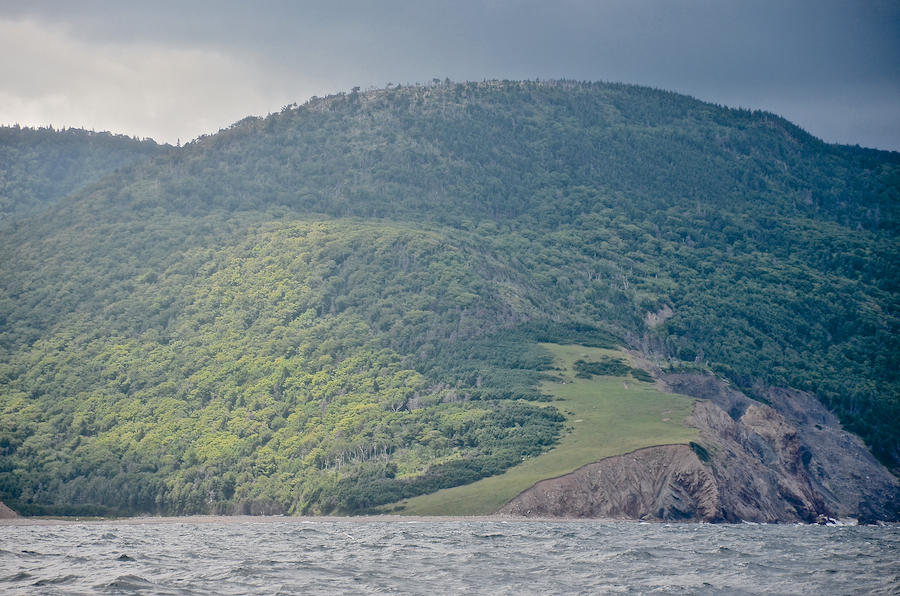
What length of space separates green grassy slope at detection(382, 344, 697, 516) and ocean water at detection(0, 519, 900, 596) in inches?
1535

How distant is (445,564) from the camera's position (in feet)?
209

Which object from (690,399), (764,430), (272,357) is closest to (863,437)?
(764,430)

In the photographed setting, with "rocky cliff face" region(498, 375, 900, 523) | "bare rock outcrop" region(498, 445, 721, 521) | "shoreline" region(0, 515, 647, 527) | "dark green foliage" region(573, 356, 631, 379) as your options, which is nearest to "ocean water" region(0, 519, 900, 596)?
"shoreline" region(0, 515, 647, 527)

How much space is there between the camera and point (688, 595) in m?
52.5

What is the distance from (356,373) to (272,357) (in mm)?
19502

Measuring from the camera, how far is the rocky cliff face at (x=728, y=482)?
129625mm

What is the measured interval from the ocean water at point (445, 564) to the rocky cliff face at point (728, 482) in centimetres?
3504

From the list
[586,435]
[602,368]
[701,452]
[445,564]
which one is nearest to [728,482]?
[701,452]

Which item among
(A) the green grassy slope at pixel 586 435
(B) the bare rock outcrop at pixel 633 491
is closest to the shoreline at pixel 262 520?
(B) the bare rock outcrop at pixel 633 491

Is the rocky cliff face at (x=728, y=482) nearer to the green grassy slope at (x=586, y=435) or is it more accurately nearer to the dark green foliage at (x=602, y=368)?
the green grassy slope at (x=586, y=435)

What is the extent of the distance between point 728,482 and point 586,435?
855 inches

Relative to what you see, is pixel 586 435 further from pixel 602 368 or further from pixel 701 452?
pixel 602 368

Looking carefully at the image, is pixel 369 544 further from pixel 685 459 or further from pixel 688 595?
pixel 685 459

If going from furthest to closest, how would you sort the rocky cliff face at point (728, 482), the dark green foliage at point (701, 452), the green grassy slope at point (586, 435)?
the dark green foliage at point (701, 452) < the green grassy slope at point (586, 435) < the rocky cliff face at point (728, 482)
